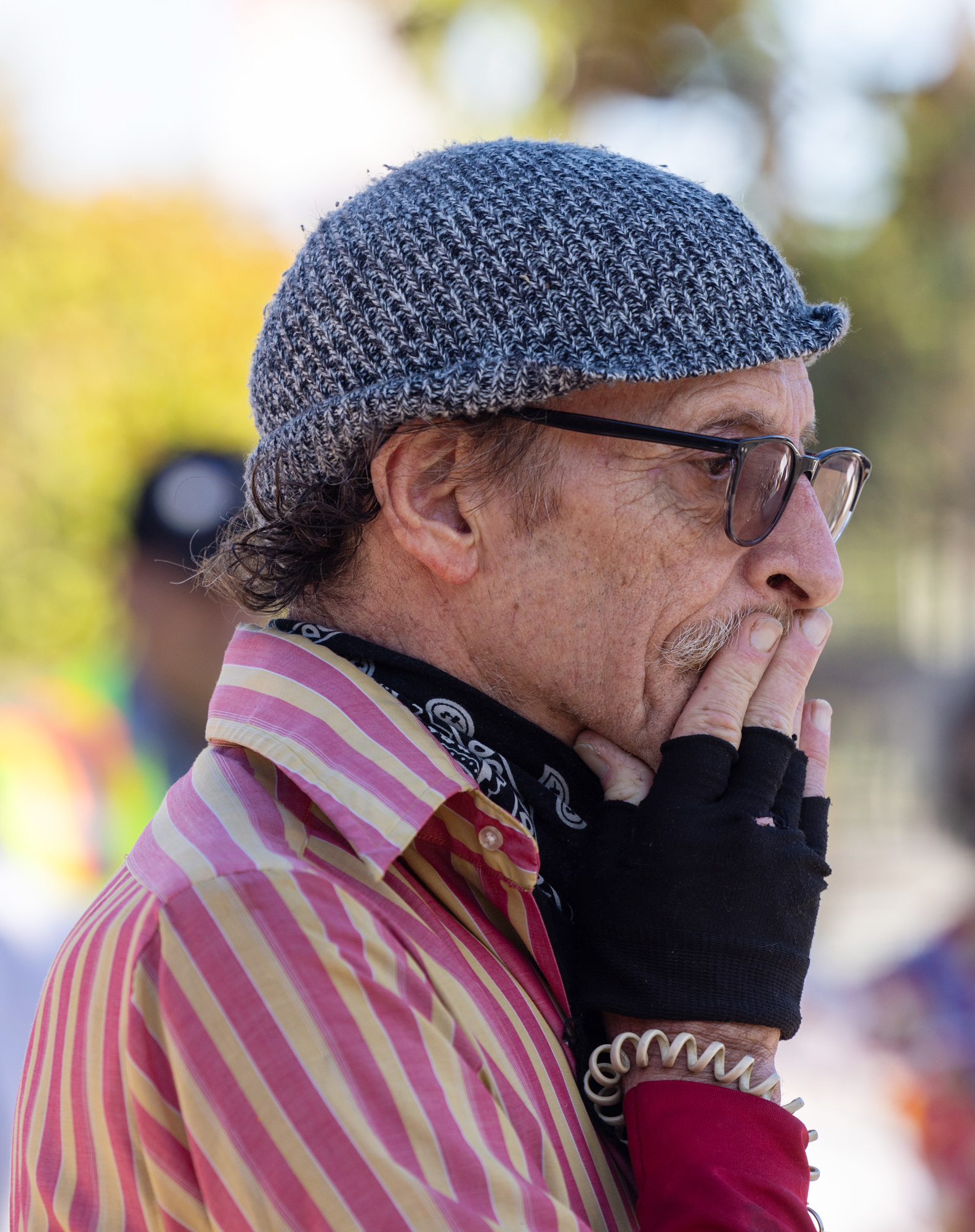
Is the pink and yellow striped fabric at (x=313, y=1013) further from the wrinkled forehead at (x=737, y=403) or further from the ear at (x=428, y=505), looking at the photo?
the wrinkled forehead at (x=737, y=403)

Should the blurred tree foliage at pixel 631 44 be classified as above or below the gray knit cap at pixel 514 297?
above

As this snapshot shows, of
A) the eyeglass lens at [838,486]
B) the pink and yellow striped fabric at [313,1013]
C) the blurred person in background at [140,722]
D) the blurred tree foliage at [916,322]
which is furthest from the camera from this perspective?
the blurred tree foliage at [916,322]

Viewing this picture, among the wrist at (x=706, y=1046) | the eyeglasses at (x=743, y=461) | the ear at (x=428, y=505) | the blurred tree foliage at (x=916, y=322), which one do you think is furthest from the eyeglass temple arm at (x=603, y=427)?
the blurred tree foliage at (x=916, y=322)

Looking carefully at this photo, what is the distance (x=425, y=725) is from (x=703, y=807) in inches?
14.7

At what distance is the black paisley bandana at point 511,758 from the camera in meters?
1.50

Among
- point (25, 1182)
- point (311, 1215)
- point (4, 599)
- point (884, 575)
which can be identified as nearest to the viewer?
point (311, 1215)

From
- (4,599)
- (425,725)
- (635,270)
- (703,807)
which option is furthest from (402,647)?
(4,599)

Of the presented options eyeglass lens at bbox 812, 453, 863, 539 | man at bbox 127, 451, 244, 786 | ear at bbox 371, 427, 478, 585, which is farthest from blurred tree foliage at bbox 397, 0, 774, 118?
ear at bbox 371, 427, 478, 585

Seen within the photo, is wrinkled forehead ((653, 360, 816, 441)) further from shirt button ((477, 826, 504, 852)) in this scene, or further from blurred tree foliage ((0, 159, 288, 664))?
blurred tree foliage ((0, 159, 288, 664))

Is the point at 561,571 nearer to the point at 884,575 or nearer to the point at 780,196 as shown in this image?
the point at 780,196

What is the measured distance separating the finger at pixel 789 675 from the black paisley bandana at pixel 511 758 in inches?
10.3

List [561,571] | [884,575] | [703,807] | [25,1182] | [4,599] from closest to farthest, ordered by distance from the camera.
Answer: [25,1182] < [703,807] < [561,571] < [4,599] < [884,575]

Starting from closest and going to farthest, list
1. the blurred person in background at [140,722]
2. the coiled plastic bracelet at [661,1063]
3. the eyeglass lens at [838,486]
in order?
the coiled plastic bracelet at [661,1063] → the eyeglass lens at [838,486] → the blurred person in background at [140,722]

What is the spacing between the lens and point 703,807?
1.47 meters
